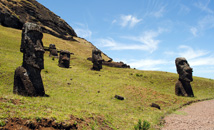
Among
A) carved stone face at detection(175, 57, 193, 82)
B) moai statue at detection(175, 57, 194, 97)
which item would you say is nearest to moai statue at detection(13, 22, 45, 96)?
moai statue at detection(175, 57, 194, 97)

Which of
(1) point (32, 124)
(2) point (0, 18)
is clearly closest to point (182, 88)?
(1) point (32, 124)

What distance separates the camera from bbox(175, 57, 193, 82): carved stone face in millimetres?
22703

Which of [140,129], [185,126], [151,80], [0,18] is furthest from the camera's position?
[0,18]

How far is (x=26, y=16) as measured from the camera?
263 ft

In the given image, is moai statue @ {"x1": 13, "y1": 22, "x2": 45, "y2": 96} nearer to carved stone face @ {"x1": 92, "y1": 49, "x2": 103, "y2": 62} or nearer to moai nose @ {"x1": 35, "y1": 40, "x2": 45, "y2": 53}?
moai nose @ {"x1": 35, "y1": 40, "x2": 45, "y2": 53}

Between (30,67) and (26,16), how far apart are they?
80.6 meters

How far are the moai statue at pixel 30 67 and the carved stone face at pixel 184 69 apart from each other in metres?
19.9

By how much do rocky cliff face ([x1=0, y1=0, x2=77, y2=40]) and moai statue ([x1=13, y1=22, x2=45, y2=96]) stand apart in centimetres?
5948

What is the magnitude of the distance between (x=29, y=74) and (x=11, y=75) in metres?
6.65

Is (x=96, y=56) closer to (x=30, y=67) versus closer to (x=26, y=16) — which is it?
(x=30, y=67)

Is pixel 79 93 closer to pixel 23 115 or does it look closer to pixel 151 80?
pixel 23 115

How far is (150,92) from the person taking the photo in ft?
67.5

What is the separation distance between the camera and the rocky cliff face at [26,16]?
204 feet

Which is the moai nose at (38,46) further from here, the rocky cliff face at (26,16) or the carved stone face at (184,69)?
the rocky cliff face at (26,16)
